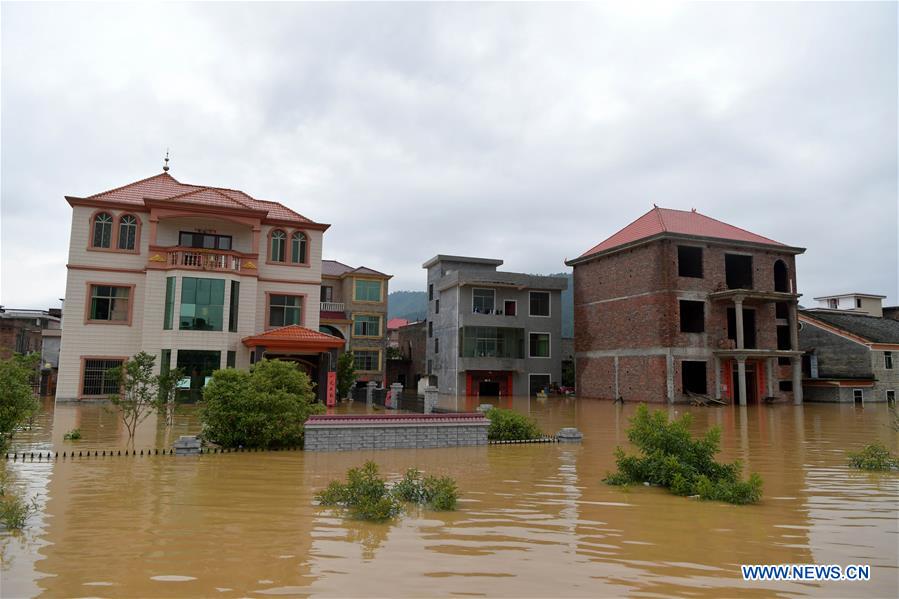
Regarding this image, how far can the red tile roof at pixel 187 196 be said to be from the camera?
24.5 meters

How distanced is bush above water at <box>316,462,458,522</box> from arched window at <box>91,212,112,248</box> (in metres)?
21.5

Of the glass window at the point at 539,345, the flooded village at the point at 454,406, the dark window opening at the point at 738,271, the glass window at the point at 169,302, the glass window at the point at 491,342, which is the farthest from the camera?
the glass window at the point at 539,345

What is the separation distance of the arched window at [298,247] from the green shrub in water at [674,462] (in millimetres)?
20475

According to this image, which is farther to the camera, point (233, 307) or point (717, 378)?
point (717, 378)

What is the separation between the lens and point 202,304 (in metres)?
23.7

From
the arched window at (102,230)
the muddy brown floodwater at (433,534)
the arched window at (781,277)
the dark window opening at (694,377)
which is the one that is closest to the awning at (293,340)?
the arched window at (102,230)

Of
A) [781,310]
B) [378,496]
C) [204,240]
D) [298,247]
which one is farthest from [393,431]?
[781,310]

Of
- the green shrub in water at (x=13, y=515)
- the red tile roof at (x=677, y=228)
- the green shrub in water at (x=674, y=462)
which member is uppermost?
the red tile roof at (x=677, y=228)

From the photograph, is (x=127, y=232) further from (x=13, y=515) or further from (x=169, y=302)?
(x=13, y=515)

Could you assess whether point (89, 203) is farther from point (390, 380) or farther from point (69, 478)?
point (390, 380)

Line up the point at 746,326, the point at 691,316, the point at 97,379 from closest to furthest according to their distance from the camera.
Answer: the point at 97,379
the point at 691,316
the point at 746,326

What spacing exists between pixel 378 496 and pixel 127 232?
22.3m

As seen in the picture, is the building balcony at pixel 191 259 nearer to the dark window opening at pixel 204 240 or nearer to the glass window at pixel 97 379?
the dark window opening at pixel 204 240

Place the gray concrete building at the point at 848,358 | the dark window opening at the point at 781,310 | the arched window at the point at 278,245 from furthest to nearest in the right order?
the dark window opening at the point at 781,310 → the gray concrete building at the point at 848,358 → the arched window at the point at 278,245
